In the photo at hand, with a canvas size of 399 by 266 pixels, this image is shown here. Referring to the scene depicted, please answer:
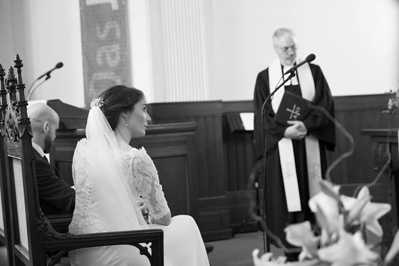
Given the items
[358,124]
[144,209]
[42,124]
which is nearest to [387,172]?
[358,124]

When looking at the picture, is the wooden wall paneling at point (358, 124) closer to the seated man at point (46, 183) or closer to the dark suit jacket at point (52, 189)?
the seated man at point (46, 183)

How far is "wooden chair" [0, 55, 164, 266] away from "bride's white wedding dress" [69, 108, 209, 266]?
28 cm

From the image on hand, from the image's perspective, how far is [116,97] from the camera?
13.5 ft

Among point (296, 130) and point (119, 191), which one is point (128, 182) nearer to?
point (119, 191)

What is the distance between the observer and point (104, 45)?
871 centimetres

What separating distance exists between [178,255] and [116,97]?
96 cm

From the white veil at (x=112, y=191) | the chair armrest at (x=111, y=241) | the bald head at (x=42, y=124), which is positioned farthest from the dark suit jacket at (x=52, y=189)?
the chair armrest at (x=111, y=241)

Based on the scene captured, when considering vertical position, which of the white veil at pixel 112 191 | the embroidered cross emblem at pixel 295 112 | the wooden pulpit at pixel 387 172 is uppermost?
the embroidered cross emblem at pixel 295 112

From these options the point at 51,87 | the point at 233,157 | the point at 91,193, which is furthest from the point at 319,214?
the point at 51,87

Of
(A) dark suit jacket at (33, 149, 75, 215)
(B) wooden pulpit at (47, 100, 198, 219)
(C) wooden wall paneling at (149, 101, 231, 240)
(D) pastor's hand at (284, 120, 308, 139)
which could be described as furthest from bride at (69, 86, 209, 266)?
(C) wooden wall paneling at (149, 101, 231, 240)

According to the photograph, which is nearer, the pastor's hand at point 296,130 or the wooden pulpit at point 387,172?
the pastor's hand at point 296,130

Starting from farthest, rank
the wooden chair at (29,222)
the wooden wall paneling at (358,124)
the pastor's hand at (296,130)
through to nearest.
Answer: the wooden wall paneling at (358,124), the pastor's hand at (296,130), the wooden chair at (29,222)

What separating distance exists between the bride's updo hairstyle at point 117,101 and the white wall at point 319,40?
4.48 meters

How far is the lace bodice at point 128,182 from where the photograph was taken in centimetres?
374
